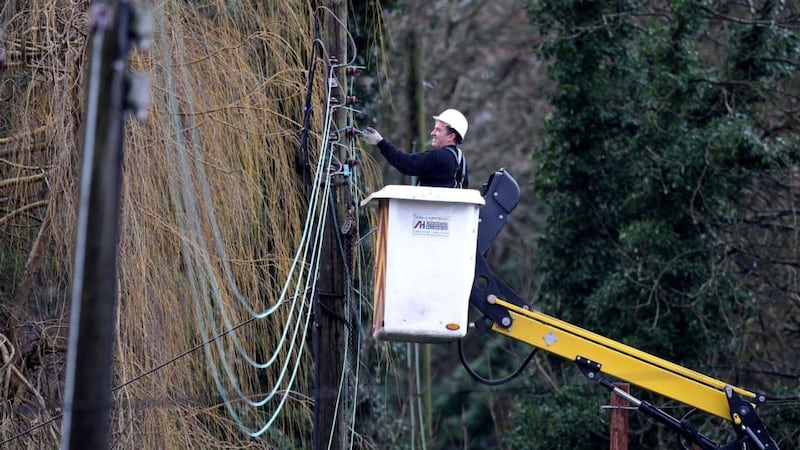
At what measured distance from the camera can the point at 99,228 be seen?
634 centimetres

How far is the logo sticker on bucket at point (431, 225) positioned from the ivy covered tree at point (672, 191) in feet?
25.4

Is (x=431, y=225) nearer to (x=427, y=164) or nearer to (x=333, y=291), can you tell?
(x=427, y=164)

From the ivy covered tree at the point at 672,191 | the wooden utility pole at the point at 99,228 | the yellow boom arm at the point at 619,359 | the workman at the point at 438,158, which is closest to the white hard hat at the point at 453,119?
the workman at the point at 438,158

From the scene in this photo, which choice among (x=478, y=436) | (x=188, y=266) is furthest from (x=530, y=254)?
(x=188, y=266)

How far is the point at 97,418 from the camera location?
6371mm

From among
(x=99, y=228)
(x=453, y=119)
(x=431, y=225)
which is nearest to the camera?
(x=99, y=228)

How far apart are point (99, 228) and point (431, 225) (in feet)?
11.0

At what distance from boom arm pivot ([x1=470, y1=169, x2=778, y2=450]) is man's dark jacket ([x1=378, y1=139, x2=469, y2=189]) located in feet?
1.35

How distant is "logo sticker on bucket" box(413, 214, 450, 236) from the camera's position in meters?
9.22

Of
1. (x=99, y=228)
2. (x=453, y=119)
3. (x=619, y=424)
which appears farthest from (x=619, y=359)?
(x=99, y=228)

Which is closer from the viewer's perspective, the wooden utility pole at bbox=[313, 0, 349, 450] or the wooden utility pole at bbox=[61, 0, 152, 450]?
the wooden utility pole at bbox=[61, 0, 152, 450]

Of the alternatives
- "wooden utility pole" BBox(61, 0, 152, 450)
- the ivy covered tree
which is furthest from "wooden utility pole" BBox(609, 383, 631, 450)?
the ivy covered tree

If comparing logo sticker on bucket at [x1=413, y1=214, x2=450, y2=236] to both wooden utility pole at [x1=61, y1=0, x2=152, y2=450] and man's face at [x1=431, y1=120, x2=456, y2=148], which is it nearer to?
man's face at [x1=431, y1=120, x2=456, y2=148]

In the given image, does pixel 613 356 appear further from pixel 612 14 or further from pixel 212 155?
pixel 612 14
